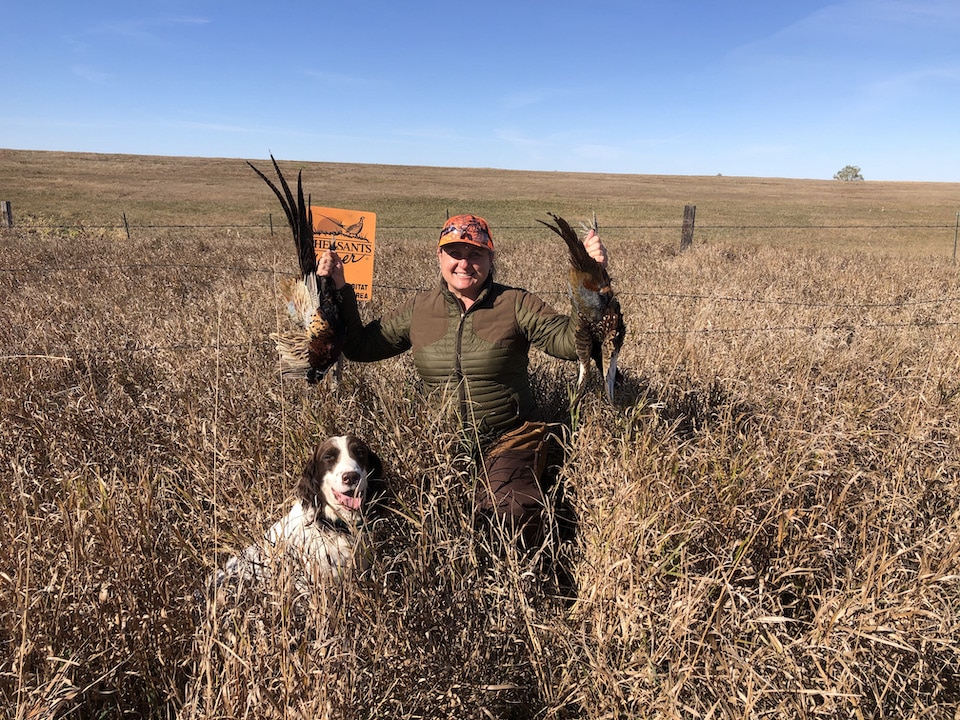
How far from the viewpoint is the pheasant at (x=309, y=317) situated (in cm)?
261

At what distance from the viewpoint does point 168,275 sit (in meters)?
7.50

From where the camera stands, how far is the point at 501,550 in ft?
6.79

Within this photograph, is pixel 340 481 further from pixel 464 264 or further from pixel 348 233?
pixel 348 233

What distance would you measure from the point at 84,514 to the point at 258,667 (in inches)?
34.8

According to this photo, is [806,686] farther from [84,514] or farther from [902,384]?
[902,384]

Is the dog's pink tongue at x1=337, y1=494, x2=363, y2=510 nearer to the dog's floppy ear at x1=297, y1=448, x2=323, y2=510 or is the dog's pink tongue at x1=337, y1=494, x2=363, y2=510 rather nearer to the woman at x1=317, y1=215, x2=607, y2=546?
the dog's floppy ear at x1=297, y1=448, x2=323, y2=510

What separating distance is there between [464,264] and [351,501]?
1.19m

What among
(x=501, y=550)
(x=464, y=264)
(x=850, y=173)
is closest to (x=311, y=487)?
(x=501, y=550)

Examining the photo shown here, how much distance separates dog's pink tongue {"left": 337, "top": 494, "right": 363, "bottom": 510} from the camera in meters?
1.98

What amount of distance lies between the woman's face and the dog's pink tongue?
1110 mm

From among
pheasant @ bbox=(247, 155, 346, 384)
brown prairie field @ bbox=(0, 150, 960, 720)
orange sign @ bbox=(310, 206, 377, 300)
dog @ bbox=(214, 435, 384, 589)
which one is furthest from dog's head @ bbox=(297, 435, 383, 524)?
orange sign @ bbox=(310, 206, 377, 300)

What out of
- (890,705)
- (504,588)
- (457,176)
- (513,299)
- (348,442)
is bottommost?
(890,705)

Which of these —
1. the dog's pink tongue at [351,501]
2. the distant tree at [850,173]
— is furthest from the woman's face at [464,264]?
the distant tree at [850,173]

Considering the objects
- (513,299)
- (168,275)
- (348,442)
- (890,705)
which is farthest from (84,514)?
(168,275)
